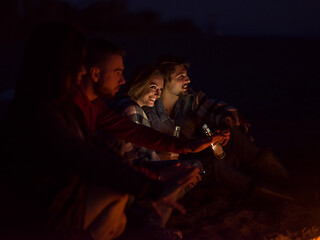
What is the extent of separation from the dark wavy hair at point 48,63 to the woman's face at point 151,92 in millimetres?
1644

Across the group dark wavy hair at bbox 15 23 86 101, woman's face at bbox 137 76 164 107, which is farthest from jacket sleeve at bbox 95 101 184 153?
dark wavy hair at bbox 15 23 86 101

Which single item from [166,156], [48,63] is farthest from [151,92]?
[48,63]

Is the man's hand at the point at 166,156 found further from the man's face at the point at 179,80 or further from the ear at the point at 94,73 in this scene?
the ear at the point at 94,73

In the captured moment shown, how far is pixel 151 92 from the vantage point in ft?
11.8

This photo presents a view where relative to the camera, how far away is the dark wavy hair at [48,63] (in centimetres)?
192

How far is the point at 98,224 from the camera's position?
2.14 metres

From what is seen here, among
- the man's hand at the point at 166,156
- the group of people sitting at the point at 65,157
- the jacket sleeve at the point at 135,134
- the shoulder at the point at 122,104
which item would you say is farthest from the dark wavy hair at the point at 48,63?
the man's hand at the point at 166,156

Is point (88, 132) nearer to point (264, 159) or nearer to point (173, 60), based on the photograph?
point (173, 60)

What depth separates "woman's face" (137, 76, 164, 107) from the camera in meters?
3.59

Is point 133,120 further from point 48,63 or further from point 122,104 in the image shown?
point 48,63

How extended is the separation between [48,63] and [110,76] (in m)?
0.64

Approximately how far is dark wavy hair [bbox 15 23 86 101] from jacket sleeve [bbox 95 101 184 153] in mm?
865

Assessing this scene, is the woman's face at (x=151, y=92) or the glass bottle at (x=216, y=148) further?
the glass bottle at (x=216, y=148)

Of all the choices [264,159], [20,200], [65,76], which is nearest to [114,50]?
[65,76]
